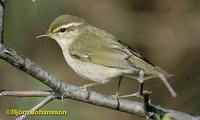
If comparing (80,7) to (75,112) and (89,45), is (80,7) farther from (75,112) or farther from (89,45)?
(89,45)

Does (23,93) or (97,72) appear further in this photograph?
(97,72)

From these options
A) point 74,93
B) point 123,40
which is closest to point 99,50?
point 74,93

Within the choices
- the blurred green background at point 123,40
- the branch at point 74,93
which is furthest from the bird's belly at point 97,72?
the blurred green background at point 123,40

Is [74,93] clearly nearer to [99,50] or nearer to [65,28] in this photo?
[99,50]

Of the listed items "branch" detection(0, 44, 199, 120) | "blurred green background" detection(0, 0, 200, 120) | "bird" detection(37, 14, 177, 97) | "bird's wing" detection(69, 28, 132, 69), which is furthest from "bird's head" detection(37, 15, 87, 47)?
"branch" detection(0, 44, 199, 120)

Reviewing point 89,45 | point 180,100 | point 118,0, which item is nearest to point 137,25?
A: point 118,0

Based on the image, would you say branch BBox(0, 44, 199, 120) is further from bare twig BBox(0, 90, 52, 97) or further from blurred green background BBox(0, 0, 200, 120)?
blurred green background BBox(0, 0, 200, 120)
